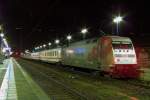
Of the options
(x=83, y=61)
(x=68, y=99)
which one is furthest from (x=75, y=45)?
(x=68, y=99)

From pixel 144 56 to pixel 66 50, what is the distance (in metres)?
10.1

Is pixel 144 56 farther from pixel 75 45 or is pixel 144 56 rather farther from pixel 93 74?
pixel 93 74

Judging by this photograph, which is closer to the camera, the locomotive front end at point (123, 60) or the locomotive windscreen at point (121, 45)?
the locomotive front end at point (123, 60)

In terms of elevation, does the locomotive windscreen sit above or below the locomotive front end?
above

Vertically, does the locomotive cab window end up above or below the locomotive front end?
above

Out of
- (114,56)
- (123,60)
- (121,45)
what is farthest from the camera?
(121,45)

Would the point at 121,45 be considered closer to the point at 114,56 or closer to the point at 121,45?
the point at 121,45

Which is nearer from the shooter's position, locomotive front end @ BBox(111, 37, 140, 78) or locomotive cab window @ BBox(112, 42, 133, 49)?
locomotive front end @ BBox(111, 37, 140, 78)

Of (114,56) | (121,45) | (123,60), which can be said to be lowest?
(123,60)

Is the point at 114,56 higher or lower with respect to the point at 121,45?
lower

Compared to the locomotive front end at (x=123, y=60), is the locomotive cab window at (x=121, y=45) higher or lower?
higher

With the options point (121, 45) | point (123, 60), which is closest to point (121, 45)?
point (121, 45)

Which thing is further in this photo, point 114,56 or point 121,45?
point 121,45

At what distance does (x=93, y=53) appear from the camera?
28.7 m
